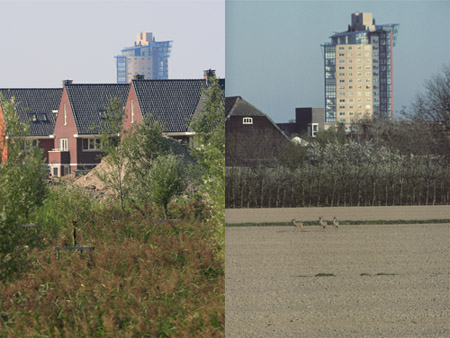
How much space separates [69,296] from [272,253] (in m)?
3.29

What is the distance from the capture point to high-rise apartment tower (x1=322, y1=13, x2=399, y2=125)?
1034cm

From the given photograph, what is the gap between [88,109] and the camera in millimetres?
29578

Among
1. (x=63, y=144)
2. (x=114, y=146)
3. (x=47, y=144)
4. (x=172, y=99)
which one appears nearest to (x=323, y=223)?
(x=114, y=146)

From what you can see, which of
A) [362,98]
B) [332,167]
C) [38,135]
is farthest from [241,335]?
[38,135]

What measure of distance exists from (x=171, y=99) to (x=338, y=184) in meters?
12.2

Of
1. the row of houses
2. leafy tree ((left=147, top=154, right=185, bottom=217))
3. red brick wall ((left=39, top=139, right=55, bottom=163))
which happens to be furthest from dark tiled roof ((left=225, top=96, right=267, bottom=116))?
red brick wall ((left=39, top=139, right=55, bottom=163))

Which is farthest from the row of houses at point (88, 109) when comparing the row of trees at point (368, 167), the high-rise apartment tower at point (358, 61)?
the high-rise apartment tower at point (358, 61)

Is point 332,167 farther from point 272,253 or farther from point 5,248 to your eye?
point 5,248

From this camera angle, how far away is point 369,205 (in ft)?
49.6

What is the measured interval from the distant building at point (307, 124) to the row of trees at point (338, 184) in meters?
0.83

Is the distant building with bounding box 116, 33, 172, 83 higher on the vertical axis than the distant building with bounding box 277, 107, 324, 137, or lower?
higher

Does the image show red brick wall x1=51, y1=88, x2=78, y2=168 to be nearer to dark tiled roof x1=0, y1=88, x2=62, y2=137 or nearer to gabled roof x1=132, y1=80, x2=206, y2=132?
dark tiled roof x1=0, y1=88, x2=62, y2=137

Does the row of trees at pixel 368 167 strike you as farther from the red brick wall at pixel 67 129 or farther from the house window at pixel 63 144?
the house window at pixel 63 144

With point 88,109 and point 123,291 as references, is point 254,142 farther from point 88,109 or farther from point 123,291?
point 88,109
